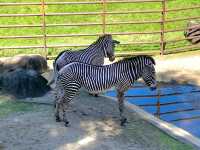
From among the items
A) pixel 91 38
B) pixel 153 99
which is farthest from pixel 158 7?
pixel 153 99

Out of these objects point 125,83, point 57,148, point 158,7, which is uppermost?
point 158,7

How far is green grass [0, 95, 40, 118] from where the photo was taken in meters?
9.27

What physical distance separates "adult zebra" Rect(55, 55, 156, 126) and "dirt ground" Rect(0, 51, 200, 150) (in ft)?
0.87

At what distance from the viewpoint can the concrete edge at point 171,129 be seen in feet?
27.6

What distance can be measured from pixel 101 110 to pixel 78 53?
4.44ft

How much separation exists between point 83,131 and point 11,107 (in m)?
1.70

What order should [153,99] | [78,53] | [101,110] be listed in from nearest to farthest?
1. [101,110]
2. [78,53]
3. [153,99]

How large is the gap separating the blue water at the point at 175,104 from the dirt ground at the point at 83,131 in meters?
0.83

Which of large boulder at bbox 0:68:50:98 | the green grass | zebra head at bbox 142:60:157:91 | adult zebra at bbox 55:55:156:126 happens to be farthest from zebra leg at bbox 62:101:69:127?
large boulder at bbox 0:68:50:98

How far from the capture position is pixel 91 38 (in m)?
16.1

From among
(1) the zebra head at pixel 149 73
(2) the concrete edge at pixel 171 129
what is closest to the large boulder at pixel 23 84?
(2) the concrete edge at pixel 171 129

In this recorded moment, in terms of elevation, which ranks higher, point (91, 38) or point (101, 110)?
point (91, 38)

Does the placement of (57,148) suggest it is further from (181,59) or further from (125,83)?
(181,59)

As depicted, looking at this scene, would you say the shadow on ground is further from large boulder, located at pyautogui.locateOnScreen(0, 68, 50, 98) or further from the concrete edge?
large boulder, located at pyautogui.locateOnScreen(0, 68, 50, 98)
